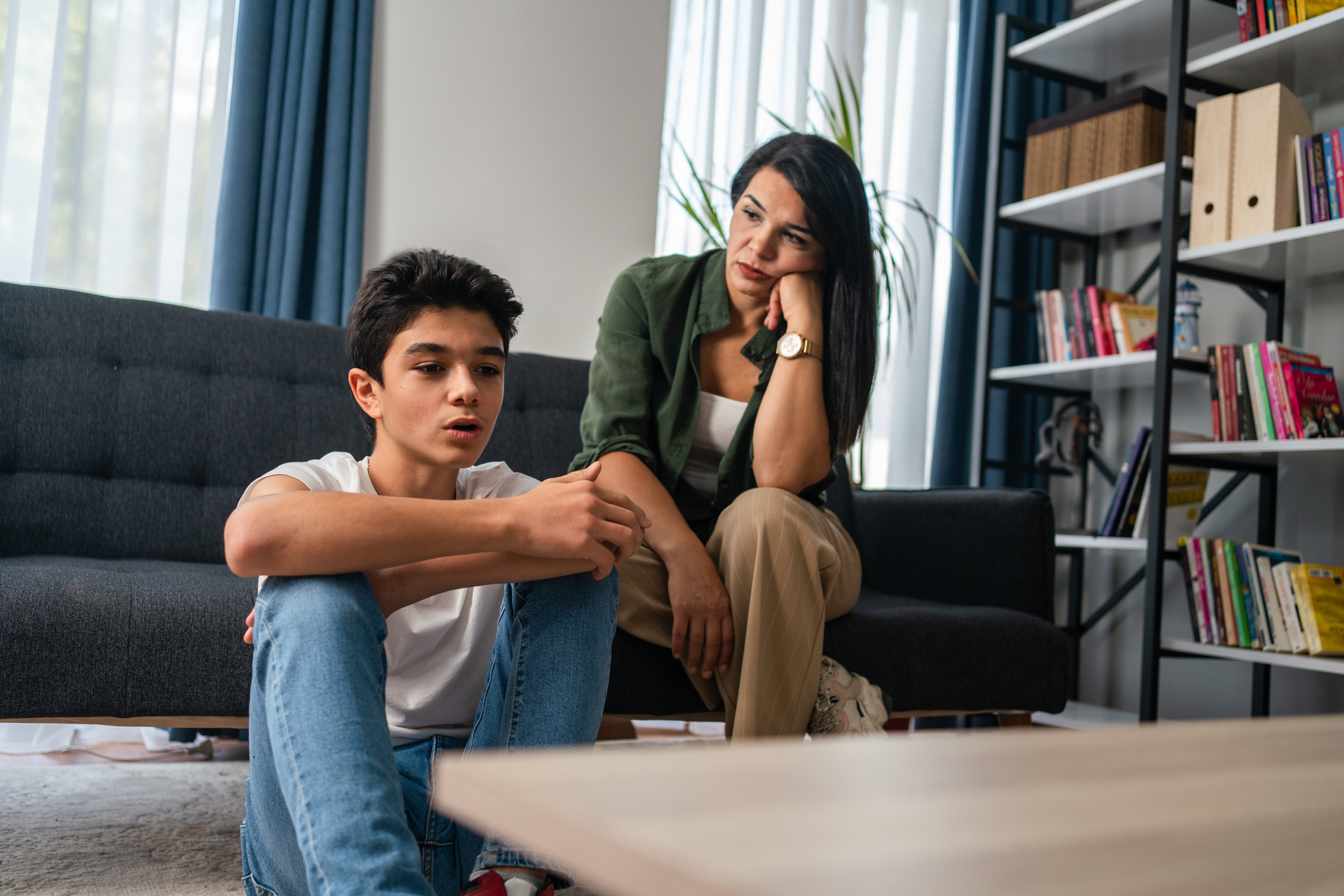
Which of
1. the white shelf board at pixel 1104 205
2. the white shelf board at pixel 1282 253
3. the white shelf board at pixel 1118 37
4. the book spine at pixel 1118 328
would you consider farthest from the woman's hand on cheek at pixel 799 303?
the white shelf board at pixel 1118 37

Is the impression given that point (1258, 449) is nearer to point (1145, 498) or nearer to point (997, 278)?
point (1145, 498)

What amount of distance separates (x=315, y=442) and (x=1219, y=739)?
146cm

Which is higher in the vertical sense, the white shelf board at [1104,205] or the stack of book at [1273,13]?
the stack of book at [1273,13]

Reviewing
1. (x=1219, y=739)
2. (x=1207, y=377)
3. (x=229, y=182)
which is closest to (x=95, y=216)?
(x=229, y=182)

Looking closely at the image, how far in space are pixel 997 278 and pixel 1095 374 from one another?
1.81 ft

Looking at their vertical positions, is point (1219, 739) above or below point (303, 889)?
above

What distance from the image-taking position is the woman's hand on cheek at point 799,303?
146cm

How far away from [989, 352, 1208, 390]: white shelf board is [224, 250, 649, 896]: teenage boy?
1951 mm

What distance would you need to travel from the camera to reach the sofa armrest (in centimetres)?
178

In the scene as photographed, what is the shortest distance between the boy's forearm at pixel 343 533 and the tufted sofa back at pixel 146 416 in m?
0.79

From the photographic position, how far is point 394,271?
116cm

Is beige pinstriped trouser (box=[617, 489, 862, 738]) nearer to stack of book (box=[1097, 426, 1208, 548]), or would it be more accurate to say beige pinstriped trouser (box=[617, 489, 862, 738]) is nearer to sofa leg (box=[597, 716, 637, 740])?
sofa leg (box=[597, 716, 637, 740])

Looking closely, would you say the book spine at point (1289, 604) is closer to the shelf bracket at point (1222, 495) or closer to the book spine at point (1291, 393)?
the book spine at point (1291, 393)

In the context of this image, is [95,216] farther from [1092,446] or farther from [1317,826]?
[1092,446]
